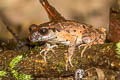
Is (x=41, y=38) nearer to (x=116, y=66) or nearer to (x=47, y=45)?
(x=47, y=45)

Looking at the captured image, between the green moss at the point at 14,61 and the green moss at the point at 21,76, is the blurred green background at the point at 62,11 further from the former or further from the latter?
the green moss at the point at 21,76

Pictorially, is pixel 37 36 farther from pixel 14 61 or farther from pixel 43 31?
pixel 14 61

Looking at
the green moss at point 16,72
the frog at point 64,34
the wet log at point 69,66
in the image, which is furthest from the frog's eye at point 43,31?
the green moss at point 16,72

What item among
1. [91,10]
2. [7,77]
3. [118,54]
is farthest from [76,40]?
[91,10]

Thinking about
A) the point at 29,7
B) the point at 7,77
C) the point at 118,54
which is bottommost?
the point at 7,77

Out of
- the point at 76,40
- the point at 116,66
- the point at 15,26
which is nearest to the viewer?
the point at 116,66

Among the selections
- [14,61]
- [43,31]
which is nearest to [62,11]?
[43,31]

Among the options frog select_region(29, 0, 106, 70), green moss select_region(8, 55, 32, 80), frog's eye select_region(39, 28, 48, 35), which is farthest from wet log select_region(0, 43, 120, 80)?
frog's eye select_region(39, 28, 48, 35)
